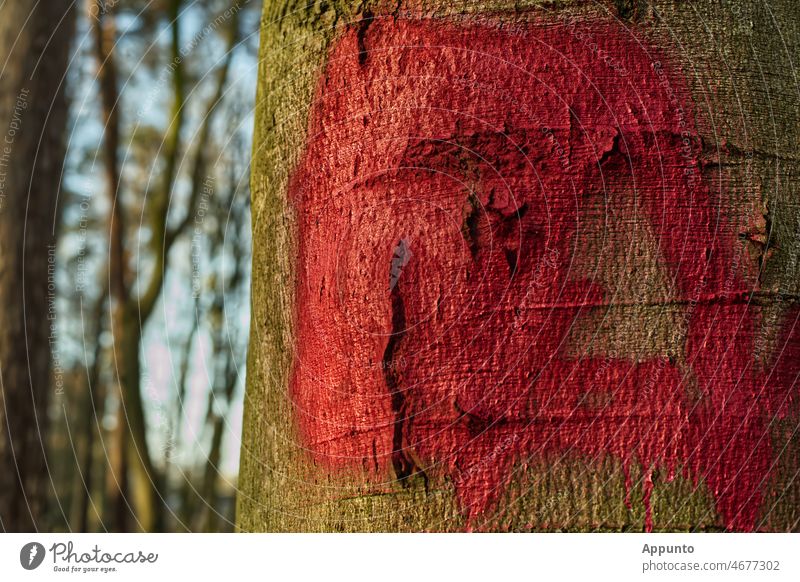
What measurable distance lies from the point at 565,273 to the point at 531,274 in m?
0.05

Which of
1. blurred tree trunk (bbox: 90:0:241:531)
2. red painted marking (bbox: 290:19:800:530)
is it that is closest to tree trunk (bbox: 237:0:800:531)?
red painted marking (bbox: 290:19:800:530)

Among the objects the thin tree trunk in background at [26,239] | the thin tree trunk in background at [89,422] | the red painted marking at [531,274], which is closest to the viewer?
the red painted marking at [531,274]

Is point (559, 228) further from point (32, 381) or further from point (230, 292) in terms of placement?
point (230, 292)

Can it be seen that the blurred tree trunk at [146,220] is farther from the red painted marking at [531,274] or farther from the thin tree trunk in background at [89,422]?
the red painted marking at [531,274]

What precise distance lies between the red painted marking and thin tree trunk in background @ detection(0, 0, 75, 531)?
9.31 ft

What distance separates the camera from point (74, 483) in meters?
9.86

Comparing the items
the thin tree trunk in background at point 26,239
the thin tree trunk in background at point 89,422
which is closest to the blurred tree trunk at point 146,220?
the thin tree trunk in background at point 89,422

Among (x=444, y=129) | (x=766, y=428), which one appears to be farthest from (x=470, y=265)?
(x=766, y=428)

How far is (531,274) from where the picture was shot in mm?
1124

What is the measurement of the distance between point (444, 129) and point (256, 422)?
653 millimetres

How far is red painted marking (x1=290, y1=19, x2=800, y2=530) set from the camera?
112 centimetres
